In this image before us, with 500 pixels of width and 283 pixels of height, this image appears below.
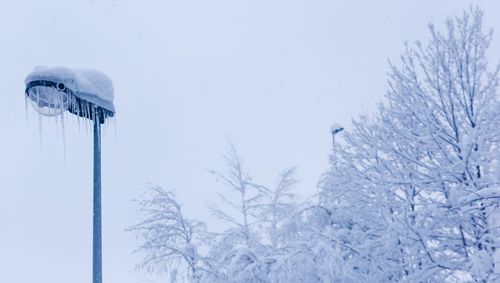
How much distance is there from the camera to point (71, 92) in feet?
18.0

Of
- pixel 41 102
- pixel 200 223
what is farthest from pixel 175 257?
pixel 41 102

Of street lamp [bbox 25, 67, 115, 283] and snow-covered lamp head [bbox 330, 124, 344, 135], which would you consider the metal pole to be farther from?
snow-covered lamp head [bbox 330, 124, 344, 135]

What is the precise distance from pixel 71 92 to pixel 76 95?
0.06 metres

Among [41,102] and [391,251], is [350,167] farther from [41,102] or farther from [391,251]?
[41,102]

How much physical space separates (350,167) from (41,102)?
463 centimetres

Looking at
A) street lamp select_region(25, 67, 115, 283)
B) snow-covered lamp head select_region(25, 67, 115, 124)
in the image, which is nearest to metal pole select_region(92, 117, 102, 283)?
street lamp select_region(25, 67, 115, 283)

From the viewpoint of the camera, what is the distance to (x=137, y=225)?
41.0 feet

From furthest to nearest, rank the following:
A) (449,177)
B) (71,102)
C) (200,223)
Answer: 1. (200,223)
2. (449,177)
3. (71,102)

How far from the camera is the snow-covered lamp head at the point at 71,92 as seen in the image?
5438 millimetres

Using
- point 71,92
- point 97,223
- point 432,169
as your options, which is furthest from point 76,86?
point 432,169

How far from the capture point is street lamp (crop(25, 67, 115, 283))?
542 cm

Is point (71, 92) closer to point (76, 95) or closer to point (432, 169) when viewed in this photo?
point (76, 95)

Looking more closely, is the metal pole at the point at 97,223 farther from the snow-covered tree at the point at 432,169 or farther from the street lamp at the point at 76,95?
the snow-covered tree at the point at 432,169

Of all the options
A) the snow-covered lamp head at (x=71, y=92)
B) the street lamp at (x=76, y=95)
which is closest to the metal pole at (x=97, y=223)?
the street lamp at (x=76, y=95)
